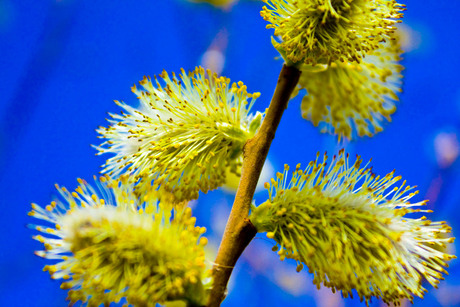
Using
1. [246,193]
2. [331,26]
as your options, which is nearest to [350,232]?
[246,193]

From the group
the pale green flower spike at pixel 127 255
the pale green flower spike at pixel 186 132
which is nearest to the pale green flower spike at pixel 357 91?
the pale green flower spike at pixel 186 132

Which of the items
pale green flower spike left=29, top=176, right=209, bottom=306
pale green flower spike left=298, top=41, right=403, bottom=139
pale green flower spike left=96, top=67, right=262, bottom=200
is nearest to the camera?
pale green flower spike left=29, top=176, right=209, bottom=306

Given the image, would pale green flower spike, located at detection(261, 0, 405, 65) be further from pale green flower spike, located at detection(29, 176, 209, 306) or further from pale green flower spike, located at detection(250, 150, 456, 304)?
pale green flower spike, located at detection(29, 176, 209, 306)

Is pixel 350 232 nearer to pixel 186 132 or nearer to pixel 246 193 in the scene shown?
pixel 246 193

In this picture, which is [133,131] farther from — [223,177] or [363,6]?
[363,6]

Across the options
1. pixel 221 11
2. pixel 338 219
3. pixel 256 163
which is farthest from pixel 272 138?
pixel 221 11

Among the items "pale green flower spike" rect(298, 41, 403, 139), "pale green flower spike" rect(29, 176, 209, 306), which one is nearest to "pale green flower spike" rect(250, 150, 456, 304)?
"pale green flower spike" rect(29, 176, 209, 306)
